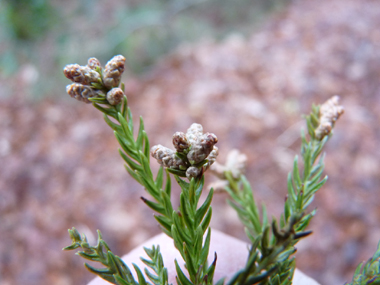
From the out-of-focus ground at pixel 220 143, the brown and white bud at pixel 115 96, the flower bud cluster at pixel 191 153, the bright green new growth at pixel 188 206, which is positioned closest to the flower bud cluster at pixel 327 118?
the bright green new growth at pixel 188 206

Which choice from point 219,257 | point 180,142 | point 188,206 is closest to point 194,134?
point 180,142

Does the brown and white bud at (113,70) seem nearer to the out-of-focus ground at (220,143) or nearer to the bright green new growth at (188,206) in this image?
the bright green new growth at (188,206)

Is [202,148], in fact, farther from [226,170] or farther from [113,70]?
[226,170]

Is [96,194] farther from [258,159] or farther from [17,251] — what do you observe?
[258,159]

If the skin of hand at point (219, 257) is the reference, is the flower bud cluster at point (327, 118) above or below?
above

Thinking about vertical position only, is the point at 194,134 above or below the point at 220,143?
below

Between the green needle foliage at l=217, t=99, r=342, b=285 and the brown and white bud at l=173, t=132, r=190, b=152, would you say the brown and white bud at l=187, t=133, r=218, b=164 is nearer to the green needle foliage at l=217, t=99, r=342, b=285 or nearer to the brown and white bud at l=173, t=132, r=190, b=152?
the brown and white bud at l=173, t=132, r=190, b=152
